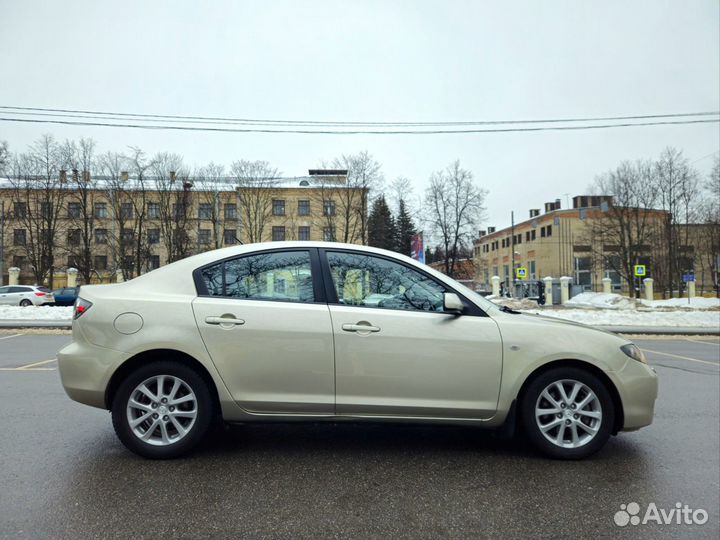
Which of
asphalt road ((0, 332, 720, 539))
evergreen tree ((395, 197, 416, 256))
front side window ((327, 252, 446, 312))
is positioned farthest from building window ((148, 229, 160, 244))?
front side window ((327, 252, 446, 312))

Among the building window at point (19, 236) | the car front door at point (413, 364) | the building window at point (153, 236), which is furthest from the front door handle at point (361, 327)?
the building window at point (19, 236)

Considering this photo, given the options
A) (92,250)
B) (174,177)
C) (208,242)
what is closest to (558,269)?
(208,242)

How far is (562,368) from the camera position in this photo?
3.60 meters

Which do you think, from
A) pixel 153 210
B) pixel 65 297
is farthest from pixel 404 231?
pixel 65 297

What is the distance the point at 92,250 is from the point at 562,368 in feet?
174

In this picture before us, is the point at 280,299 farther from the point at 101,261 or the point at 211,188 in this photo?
the point at 101,261

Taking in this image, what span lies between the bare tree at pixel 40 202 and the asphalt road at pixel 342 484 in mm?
46958

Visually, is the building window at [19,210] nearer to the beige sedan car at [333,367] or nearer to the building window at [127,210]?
the building window at [127,210]

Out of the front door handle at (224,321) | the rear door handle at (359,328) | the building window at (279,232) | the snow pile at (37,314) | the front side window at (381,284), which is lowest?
the snow pile at (37,314)

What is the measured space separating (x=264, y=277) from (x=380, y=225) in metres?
42.4

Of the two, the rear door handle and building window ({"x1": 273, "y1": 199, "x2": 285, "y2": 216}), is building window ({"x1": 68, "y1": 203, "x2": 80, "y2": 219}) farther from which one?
the rear door handle

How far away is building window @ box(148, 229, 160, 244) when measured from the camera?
44772 mm

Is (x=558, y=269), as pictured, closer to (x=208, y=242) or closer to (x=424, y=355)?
(x=208, y=242)

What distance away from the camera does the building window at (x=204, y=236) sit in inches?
1881
